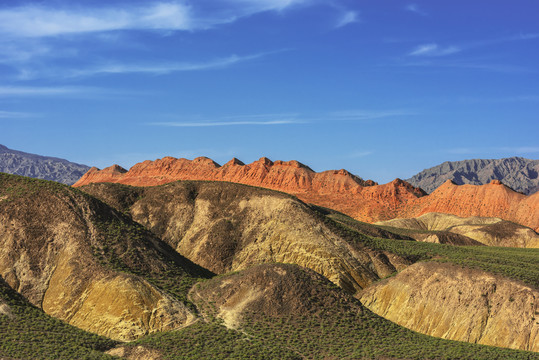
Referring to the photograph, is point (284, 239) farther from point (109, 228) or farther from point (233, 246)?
point (109, 228)

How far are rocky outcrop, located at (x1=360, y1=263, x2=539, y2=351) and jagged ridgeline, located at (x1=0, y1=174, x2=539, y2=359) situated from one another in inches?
114

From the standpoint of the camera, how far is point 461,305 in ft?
175

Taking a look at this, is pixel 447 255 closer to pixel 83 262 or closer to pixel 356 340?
pixel 356 340

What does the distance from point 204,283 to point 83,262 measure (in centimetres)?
1175

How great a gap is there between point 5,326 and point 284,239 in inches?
1347

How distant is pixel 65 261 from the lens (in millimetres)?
54094

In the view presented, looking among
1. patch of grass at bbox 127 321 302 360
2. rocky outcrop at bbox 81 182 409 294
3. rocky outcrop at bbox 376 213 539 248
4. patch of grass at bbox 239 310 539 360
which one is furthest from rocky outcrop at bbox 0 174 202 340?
rocky outcrop at bbox 376 213 539 248

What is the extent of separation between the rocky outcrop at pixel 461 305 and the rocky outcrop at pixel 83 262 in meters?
21.4

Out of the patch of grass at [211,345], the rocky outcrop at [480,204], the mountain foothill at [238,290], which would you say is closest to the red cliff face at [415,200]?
the rocky outcrop at [480,204]

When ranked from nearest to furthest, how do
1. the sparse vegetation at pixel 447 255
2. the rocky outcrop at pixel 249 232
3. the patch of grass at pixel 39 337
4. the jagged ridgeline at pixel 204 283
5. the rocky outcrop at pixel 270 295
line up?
the patch of grass at pixel 39 337, the jagged ridgeline at pixel 204 283, the rocky outcrop at pixel 270 295, the sparse vegetation at pixel 447 255, the rocky outcrop at pixel 249 232

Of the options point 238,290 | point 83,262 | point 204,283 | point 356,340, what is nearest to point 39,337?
point 83,262

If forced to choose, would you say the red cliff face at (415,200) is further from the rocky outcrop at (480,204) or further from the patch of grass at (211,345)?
the patch of grass at (211,345)

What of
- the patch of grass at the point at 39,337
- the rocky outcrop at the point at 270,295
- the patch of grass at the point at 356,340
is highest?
the rocky outcrop at the point at 270,295

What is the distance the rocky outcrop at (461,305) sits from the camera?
50.3 meters
